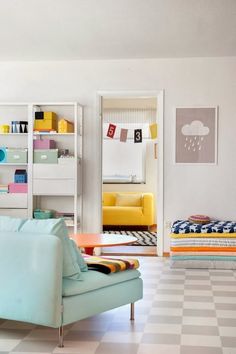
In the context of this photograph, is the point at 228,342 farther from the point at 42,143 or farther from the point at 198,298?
the point at 42,143

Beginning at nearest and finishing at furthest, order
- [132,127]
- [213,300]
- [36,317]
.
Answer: [36,317] < [213,300] < [132,127]

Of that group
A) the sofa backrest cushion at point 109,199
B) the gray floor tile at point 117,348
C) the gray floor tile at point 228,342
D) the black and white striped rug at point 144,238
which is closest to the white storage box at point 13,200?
the black and white striped rug at point 144,238

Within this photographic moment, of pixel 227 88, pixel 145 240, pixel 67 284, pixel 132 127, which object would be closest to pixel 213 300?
pixel 67 284

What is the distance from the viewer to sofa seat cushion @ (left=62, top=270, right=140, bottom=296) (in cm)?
375

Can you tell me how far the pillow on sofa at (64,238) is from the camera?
373 cm

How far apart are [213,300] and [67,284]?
70.0 inches

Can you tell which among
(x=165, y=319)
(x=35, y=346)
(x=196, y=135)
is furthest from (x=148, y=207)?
(x=35, y=346)

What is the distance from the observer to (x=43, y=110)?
25.2ft

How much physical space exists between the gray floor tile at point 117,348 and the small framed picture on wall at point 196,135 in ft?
13.2

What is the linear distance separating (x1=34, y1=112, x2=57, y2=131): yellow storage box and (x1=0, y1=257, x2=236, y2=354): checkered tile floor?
2726 mm

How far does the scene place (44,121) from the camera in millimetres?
7367

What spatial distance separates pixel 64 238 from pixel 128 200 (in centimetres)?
699

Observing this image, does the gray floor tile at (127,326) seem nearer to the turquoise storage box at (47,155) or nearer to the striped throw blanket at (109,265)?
the striped throw blanket at (109,265)

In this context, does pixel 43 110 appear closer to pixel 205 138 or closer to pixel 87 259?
pixel 205 138
